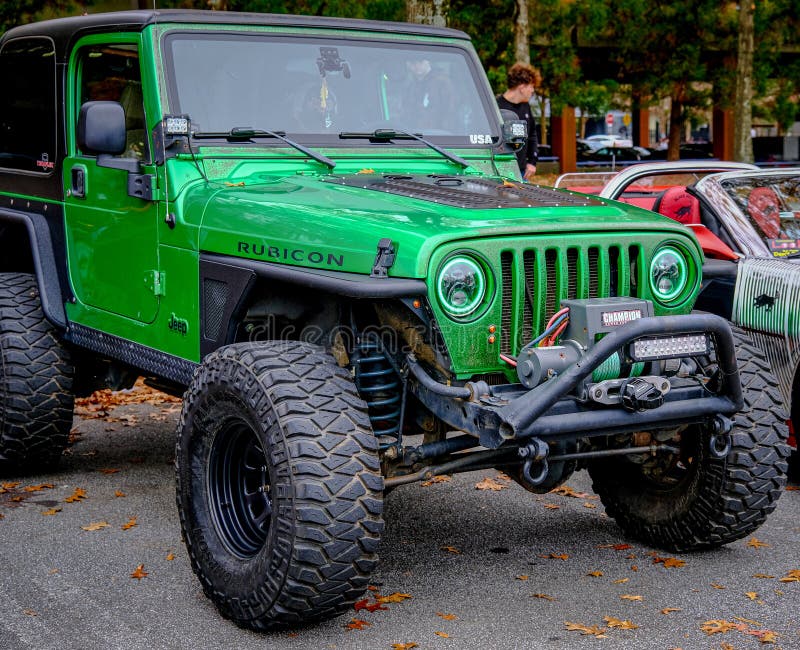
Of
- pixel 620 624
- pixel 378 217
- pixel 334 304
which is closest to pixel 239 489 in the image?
pixel 334 304

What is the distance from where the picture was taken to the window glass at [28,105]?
245 inches

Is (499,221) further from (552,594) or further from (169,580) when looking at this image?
(169,580)

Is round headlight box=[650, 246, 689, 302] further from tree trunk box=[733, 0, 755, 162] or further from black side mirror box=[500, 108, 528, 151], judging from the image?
tree trunk box=[733, 0, 755, 162]

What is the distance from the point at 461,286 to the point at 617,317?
58cm

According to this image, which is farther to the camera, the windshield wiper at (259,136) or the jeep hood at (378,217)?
the windshield wiper at (259,136)

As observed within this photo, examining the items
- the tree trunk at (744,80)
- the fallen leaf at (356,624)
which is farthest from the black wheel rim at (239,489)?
the tree trunk at (744,80)

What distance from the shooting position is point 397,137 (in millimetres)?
5652

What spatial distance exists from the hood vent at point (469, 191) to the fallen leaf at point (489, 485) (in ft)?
5.89

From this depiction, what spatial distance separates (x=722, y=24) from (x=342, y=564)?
2550cm

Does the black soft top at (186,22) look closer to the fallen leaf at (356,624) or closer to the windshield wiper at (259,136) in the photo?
the windshield wiper at (259,136)

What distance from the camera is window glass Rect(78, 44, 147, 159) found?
546cm

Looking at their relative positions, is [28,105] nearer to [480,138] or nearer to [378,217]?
[480,138]

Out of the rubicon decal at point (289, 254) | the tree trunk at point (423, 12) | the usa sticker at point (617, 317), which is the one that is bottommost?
the usa sticker at point (617, 317)

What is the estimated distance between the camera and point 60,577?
16.4ft
